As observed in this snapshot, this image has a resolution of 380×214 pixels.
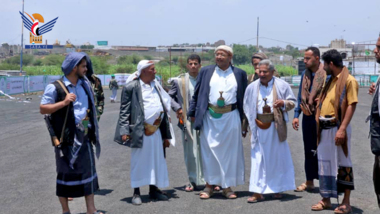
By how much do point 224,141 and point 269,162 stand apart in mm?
723

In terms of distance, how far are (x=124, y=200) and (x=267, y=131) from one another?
7.16 ft

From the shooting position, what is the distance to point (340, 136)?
6.75 meters

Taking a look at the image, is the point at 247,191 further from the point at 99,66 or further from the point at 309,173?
the point at 99,66

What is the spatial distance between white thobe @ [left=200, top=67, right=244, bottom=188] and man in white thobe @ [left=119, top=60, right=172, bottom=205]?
727 millimetres

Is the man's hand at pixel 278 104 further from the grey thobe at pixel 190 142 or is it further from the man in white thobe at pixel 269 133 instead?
the grey thobe at pixel 190 142

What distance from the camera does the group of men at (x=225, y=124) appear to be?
675 cm

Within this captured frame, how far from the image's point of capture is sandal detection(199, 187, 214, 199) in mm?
7934

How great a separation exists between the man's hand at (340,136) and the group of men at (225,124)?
0.5 inches

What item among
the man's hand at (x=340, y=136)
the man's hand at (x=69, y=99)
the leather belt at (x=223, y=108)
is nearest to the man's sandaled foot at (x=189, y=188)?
the leather belt at (x=223, y=108)

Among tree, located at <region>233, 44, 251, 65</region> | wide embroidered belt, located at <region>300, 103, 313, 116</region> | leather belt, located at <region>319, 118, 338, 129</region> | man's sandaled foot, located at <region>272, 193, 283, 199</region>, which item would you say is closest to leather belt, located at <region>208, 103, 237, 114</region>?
wide embroidered belt, located at <region>300, 103, 313, 116</region>

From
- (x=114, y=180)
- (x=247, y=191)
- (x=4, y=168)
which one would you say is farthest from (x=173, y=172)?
(x=4, y=168)

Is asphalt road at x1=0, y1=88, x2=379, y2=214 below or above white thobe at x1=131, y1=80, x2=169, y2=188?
below

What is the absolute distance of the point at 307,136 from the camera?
8.34m

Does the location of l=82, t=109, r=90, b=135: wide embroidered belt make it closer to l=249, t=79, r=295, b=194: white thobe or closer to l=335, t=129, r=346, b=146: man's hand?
l=249, t=79, r=295, b=194: white thobe
